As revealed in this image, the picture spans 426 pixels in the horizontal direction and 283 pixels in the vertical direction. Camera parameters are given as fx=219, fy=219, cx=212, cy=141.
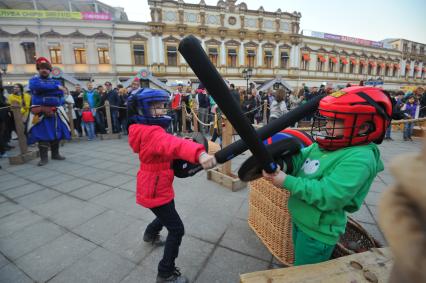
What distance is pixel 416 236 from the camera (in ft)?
1.43

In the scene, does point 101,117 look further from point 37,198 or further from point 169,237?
point 169,237

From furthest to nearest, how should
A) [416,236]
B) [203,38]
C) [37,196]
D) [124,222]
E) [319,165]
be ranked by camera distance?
1. [203,38]
2. [37,196]
3. [124,222]
4. [319,165]
5. [416,236]

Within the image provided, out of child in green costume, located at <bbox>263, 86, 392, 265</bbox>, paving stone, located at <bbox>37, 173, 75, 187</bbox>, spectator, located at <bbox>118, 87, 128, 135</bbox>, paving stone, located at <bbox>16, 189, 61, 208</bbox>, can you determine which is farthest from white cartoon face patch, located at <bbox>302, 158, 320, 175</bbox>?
spectator, located at <bbox>118, 87, 128, 135</bbox>

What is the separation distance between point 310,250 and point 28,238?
3115 mm

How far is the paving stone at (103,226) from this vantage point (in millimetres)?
2619

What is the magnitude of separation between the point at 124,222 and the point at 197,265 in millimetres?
1265

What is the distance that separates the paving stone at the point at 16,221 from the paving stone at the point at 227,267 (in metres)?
2.52

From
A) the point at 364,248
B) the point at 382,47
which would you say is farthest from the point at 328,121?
the point at 382,47

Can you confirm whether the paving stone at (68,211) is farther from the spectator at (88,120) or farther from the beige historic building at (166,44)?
the beige historic building at (166,44)

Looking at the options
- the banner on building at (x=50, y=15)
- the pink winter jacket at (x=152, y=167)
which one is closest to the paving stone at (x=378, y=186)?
the pink winter jacket at (x=152, y=167)

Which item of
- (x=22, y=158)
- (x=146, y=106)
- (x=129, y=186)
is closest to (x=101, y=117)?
(x=22, y=158)

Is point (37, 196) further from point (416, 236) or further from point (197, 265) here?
point (416, 236)

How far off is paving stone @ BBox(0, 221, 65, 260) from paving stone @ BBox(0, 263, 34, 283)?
0.16m

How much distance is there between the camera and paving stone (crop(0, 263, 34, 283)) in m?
2.01
